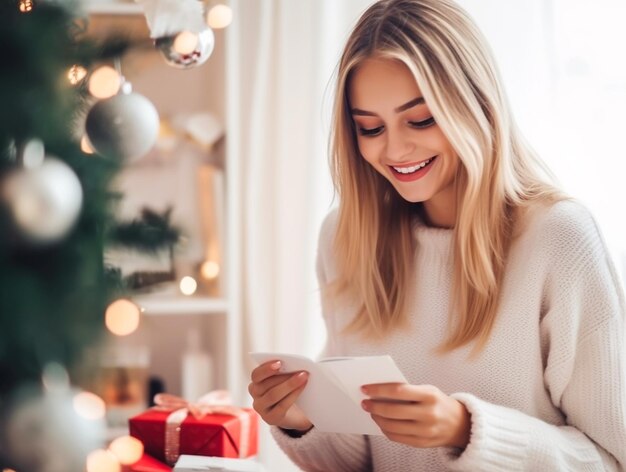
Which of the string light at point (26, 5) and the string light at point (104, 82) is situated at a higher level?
the string light at point (26, 5)

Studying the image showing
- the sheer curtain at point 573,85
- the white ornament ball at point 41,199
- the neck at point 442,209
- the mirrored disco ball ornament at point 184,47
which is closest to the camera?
the white ornament ball at point 41,199

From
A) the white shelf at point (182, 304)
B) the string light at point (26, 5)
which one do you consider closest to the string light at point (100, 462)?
the string light at point (26, 5)

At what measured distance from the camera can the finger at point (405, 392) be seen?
98cm

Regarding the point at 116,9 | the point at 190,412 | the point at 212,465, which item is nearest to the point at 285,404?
the point at 212,465

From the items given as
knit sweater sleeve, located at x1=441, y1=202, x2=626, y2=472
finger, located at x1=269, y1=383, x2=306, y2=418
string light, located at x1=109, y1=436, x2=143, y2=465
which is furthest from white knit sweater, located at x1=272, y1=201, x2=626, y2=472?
string light, located at x1=109, y1=436, x2=143, y2=465

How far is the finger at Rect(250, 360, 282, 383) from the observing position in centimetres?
110

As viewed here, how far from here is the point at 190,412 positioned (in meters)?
1.32

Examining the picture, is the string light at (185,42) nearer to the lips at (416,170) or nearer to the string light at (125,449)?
the lips at (416,170)

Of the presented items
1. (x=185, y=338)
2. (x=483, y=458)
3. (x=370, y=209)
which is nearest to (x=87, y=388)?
(x=483, y=458)

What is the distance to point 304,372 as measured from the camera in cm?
107

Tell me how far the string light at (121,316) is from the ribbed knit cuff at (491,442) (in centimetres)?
48

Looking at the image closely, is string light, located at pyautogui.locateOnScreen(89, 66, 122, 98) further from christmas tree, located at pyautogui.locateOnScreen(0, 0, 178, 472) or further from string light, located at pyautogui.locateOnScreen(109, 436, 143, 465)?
string light, located at pyautogui.locateOnScreen(109, 436, 143, 465)

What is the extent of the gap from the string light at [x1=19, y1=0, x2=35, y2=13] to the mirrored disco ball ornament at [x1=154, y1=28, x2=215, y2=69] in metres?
0.21

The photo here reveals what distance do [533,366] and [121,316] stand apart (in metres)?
0.68
